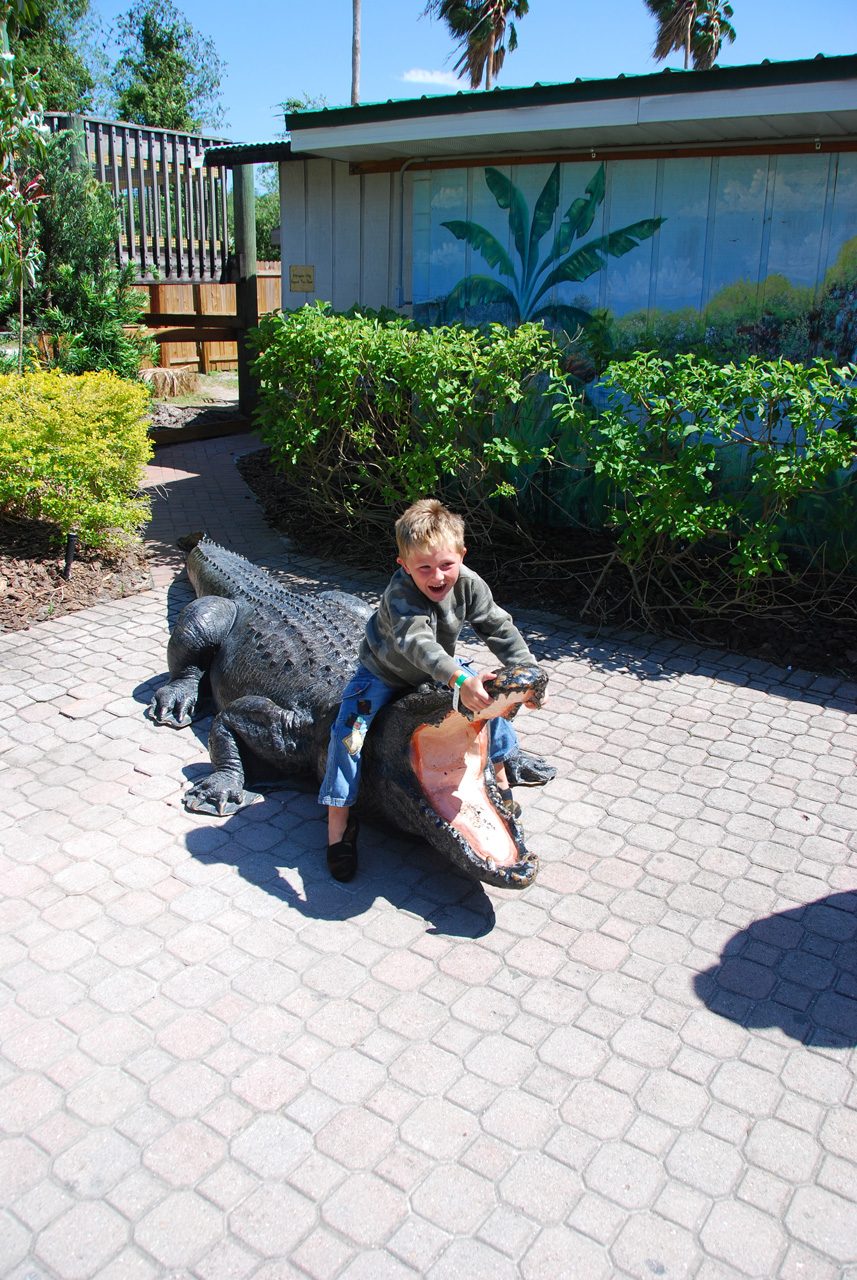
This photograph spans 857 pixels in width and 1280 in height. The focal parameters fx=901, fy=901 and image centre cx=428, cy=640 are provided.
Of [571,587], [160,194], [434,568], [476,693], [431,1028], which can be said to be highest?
[160,194]

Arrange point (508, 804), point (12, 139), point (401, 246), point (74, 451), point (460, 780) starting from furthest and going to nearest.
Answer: point (401, 246)
point (74, 451)
point (12, 139)
point (508, 804)
point (460, 780)

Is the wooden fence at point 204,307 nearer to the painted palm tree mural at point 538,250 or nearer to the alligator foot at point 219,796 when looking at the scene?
the painted palm tree mural at point 538,250

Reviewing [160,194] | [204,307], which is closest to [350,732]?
[160,194]

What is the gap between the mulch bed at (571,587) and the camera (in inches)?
233

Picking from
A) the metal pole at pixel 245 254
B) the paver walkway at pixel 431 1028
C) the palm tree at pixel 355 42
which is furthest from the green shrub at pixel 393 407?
the palm tree at pixel 355 42

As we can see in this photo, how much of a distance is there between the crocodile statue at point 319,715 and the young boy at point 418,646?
0.33ft

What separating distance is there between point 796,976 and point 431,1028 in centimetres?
132

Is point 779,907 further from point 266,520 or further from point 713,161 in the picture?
point 266,520

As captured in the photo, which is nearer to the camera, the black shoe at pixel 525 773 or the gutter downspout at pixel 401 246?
A: the black shoe at pixel 525 773

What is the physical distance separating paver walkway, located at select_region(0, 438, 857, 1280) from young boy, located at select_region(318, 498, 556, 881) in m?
0.37

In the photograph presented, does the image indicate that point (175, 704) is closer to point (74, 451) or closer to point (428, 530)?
point (428, 530)

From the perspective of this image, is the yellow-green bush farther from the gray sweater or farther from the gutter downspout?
the gray sweater

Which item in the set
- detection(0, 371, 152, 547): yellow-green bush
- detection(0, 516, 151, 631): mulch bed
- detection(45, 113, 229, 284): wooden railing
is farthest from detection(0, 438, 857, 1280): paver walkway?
detection(45, 113, 229, 284): wooden railing

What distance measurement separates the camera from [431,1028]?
2945mm
